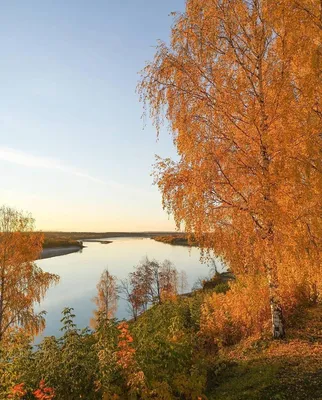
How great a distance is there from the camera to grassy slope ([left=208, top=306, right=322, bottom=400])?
5688mm

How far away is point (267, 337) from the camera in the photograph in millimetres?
8297

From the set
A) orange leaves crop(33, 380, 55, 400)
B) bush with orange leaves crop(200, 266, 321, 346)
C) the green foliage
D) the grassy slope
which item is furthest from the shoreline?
orange leaves crop(33, 380, 55, 400)

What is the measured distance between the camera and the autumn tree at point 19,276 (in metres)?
18.0

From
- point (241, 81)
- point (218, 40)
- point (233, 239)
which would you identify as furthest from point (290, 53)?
point (233, 239)

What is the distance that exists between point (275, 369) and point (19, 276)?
53.0ft

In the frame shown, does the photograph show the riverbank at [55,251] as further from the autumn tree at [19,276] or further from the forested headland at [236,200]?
the forested headland at [236,200]

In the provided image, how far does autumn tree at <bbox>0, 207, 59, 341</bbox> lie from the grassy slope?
13914 millimetres

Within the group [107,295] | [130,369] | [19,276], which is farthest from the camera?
[107,295]

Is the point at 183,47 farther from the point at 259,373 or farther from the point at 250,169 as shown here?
the point at 259,373

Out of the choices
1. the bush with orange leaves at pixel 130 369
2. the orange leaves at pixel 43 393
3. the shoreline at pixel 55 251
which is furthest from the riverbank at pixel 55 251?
the orange leaves at pixel 43 393

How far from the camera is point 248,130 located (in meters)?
7.77

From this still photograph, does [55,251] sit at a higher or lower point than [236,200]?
lower

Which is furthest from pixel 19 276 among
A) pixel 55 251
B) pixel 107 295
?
pixel 55 251

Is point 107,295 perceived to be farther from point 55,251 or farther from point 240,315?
point 55,251
